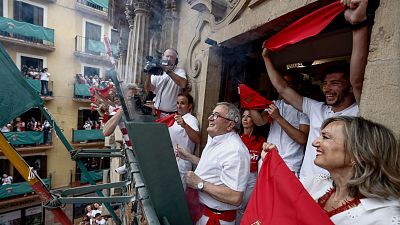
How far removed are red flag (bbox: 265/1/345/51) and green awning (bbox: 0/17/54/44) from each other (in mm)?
15740

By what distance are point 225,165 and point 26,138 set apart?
16.0 m

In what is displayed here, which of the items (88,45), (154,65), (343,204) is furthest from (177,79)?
(88,45)

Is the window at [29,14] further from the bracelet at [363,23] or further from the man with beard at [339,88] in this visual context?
the bracelet at [363,23]

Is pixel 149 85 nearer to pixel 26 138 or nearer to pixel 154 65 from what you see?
pixel 154 65

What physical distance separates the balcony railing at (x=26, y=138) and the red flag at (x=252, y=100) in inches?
600

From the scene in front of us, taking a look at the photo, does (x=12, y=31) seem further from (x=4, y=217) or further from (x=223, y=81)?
(x=223, y=81)

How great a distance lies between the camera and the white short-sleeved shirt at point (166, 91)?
13.6 ft

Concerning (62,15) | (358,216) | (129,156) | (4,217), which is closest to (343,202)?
(358,216)

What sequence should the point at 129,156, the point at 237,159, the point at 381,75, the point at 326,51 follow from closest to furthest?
the point at 381,75, the point at 237,159, the point at 129,156, the point at 326,51

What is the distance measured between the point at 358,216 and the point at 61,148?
60.1ft

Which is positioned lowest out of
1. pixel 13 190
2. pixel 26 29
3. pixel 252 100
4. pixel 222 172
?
pixel 13 190

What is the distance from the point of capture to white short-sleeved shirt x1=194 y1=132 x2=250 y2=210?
201 centimetres

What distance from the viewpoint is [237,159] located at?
2033 millimetres

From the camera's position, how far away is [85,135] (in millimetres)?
16297
